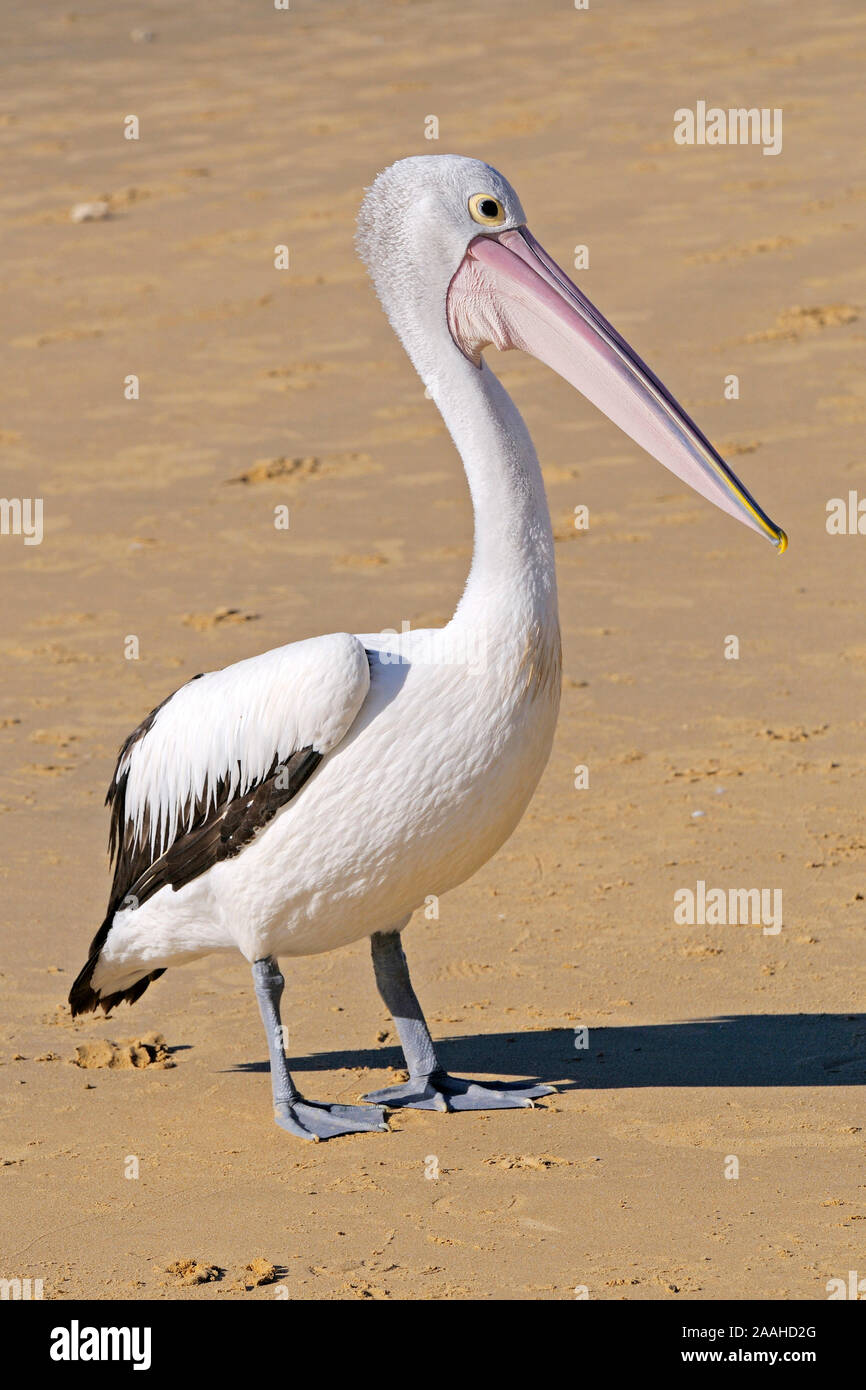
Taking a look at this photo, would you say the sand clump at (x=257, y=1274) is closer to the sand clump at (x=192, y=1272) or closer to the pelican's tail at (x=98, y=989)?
the sand clump at (x=192, y=1272)

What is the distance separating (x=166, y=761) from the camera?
5.00m

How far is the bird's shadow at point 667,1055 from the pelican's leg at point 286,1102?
410 mm

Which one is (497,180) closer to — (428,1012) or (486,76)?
(428,1012)

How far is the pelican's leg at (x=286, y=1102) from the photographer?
4844 mm

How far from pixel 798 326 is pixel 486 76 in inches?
304

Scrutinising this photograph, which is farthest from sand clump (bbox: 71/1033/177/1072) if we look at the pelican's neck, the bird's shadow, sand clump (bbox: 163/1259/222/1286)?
the pelican's neck

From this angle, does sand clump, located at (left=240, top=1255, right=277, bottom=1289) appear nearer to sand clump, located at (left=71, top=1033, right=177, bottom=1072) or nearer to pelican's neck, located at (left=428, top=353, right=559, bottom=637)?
sand clump, located at (left=71, top=1033, right=177, bottom=1072)

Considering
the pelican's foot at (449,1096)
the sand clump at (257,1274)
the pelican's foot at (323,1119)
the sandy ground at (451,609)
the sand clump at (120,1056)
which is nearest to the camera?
the sand clump at (257,1274)

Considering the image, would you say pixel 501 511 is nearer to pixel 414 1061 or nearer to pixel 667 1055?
pixel 414 1061

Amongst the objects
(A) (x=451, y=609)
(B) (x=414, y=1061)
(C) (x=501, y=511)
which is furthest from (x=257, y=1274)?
(A) (x=451, y=609)

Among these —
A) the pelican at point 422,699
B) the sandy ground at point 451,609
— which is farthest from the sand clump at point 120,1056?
the pelican at point 422,699

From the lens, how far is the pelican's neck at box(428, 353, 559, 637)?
14.9 feet

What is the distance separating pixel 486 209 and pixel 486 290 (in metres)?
0.19

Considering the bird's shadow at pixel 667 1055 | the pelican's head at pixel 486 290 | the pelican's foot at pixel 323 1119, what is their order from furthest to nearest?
the bird's shadow at pixel 667 1055
the pelican's foot at pixel 323 1119
the pelican's head at pixel 486 290
